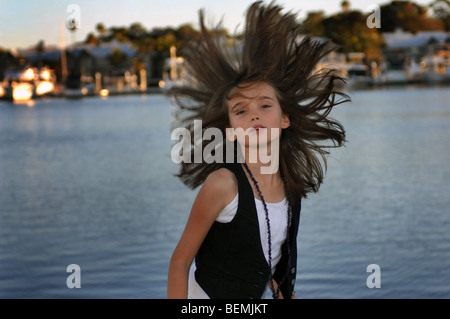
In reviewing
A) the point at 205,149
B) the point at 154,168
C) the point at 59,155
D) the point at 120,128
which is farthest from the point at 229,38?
the point at 120,128

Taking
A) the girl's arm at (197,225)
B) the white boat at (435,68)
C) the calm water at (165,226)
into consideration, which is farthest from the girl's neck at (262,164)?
the white boat at (435,68)

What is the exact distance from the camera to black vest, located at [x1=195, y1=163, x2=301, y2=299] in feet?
10.3

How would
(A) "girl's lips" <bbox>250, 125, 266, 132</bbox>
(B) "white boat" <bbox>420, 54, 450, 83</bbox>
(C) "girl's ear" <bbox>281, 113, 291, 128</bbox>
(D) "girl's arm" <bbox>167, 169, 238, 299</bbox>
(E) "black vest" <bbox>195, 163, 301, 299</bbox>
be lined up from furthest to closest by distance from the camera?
(B) "white boat" <bbox>420, 54, 450, 83</bbox>
(C) "girl's ear" <bbox>281, 113, 291, 128</bbox>
(A) "girl's lips" <bbox>250, 125, 266, 132</bbox>
(E) "black vest" <bbox>195, 163, 301, 299</bbox>
(D) "girl's arm" <bbox>167, 169, 238, 299</bbox>

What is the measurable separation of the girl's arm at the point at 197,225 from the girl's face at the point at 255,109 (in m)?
0.37

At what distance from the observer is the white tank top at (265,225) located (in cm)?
313

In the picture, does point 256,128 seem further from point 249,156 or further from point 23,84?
point 23,84

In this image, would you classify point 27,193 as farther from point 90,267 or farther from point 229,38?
point 229,38

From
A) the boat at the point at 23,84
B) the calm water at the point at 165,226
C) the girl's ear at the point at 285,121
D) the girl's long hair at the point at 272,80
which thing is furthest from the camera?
the boat at the point at 23,84

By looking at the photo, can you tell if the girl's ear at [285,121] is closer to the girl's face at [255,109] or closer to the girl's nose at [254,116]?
the girl's face at [255,109]

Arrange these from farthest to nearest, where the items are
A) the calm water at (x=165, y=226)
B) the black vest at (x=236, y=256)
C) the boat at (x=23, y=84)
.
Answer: the boat at (x=23, y=84) → the calm water at (x=165, y=226) → the black vest at (x=236, y=256)

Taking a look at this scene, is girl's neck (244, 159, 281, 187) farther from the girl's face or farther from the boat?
the boat

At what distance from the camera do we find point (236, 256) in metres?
3.17

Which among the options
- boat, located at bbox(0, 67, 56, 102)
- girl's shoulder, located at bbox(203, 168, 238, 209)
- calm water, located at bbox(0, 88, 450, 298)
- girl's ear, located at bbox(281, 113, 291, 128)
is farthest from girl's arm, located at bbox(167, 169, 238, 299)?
boat, located at bbox(0, 67, 56, 102)
